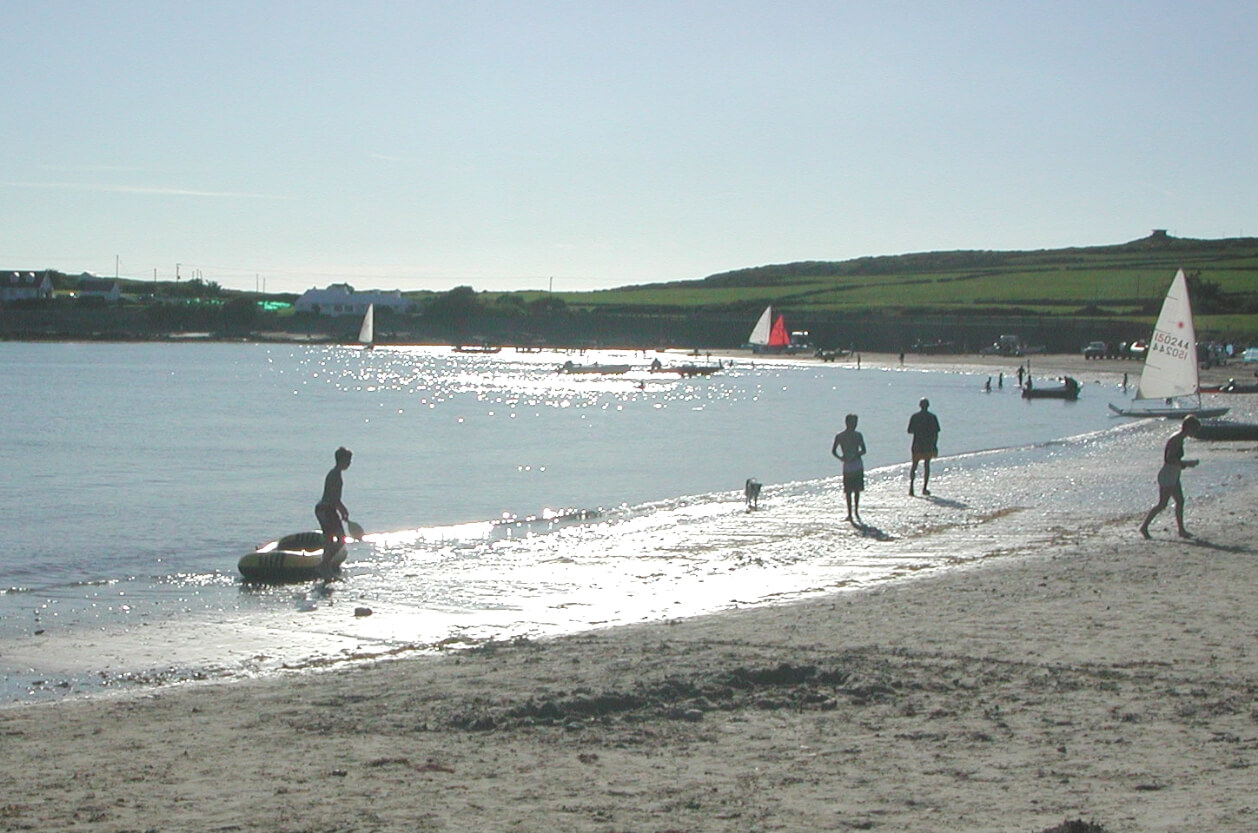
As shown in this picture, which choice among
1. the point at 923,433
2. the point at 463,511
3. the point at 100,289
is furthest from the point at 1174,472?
the point at 100,289

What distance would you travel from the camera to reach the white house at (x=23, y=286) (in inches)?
6860

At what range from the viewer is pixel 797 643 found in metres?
12.2

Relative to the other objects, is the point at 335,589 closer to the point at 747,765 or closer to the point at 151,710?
the point at 151,710

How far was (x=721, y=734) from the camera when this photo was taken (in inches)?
363

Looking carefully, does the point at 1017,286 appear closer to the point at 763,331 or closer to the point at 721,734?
the point at 763,331

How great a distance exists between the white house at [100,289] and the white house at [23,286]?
509 cm

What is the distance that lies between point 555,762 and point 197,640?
7.17 metres

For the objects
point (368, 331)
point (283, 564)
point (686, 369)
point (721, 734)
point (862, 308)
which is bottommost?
point (283, 564)

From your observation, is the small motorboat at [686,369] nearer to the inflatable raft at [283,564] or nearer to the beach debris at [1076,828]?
the inflatable raft at [283,564]

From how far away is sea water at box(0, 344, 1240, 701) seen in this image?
1506 cm

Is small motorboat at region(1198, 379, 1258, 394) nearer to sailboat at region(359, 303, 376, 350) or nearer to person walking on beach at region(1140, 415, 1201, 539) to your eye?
person walking on beach at region(1140, 415, 1201, 539)

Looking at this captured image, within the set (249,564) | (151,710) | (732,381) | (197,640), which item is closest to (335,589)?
(249,564)

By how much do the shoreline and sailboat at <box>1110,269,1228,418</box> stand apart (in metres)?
31.8

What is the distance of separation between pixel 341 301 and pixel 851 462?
164 metres
